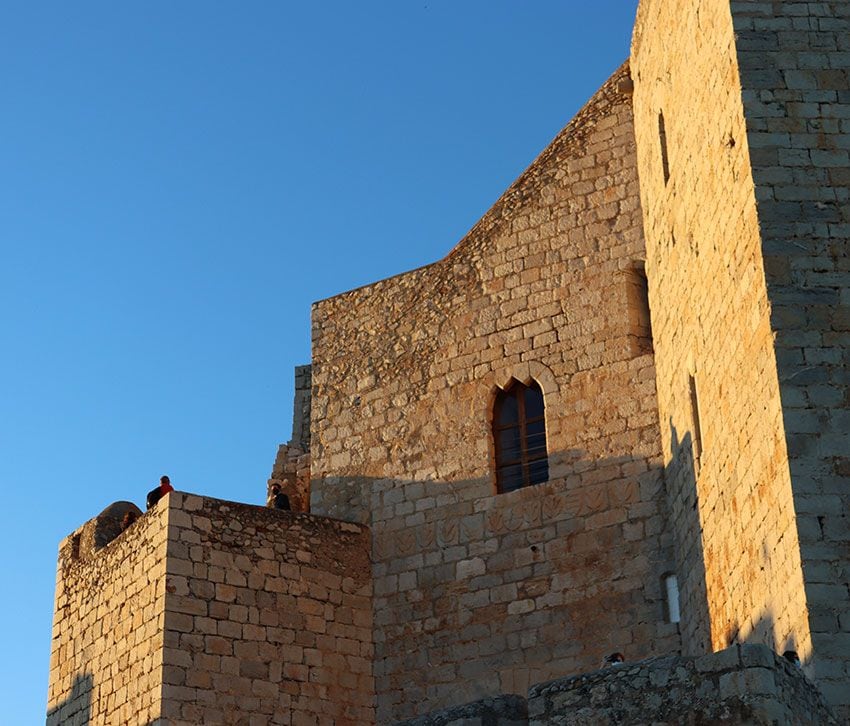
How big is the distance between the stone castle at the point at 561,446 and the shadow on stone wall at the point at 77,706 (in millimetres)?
36

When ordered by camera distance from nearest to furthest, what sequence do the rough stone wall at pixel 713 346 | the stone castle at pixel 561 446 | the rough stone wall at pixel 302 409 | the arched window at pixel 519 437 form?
the rough stone wall at pixel 713 346, the stone castle at pixel 561 446, the arched window at pixel 519 437, the rough stone wall at pixel 302 409

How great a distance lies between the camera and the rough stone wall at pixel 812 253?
31.9 ft

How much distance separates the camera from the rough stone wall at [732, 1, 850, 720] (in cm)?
973

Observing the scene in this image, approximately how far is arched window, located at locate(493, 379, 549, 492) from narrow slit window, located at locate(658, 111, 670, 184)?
241 cm

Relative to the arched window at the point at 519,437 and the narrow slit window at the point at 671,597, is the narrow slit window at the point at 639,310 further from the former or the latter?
the narrow slit window at the point at 671,597

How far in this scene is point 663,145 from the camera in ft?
46.2

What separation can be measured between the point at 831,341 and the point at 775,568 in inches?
56.6

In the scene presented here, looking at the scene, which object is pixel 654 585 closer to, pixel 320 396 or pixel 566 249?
pixel 566 249

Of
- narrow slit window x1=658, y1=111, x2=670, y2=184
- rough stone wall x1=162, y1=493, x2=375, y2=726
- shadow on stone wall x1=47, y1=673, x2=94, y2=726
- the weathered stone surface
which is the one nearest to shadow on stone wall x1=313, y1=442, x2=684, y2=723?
rough stone wall x1=162, y1=493, x2=375, y2=726

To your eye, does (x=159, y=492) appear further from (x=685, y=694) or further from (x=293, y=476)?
(x=685, y=694)

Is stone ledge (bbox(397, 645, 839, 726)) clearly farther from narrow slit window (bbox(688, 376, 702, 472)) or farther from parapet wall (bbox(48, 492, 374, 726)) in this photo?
parapet wall (bbox(48, 492, 374, 726))

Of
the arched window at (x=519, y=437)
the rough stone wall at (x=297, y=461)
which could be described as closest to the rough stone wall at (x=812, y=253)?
the arched window at (x=519, y=437)

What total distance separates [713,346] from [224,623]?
496cm

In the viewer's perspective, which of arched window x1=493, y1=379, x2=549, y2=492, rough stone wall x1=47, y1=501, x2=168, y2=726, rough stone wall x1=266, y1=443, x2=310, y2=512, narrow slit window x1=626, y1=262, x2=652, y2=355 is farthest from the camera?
rough stone wall x1=266, y1=443, x2=310, y2=512
